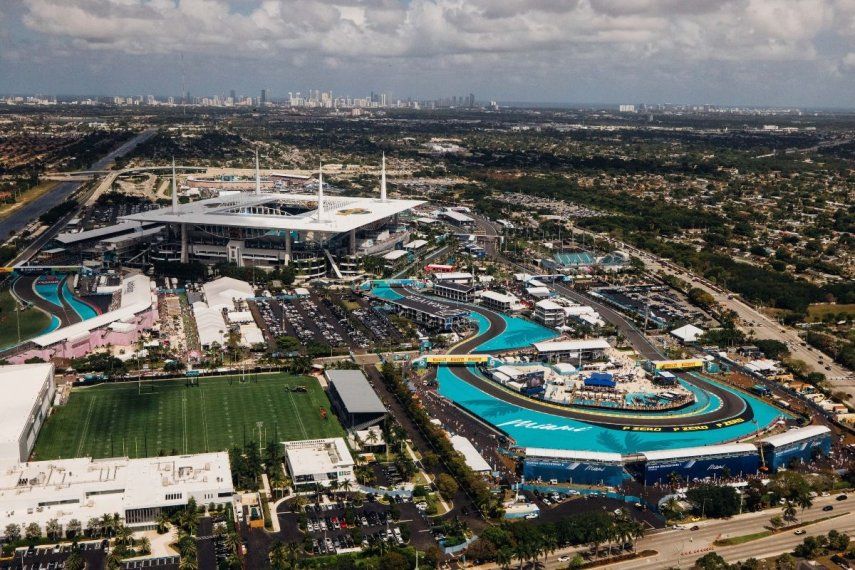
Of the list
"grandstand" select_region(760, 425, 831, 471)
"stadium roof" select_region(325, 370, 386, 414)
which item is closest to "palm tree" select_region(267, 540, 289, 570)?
"stadium roof" select_region(325, 370, 386, 414)

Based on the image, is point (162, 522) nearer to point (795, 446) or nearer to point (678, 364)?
point (795, 446)

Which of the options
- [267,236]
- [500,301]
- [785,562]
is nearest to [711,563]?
[785,562]

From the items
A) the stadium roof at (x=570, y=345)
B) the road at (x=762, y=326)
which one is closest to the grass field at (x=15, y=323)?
the stadium roof at (x=570, y=345)

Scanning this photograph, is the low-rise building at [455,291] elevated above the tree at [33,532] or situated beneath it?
elevated above

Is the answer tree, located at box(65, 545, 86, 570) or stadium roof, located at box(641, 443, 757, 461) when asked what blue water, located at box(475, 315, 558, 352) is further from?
tree, located at box(65, 545, 86, 570)

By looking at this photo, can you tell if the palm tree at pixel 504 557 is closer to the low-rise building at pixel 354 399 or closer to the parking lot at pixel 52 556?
the low-rise building at pixel 354 399

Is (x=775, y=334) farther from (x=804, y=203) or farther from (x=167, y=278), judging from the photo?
Answer: (x=804, y=203)
